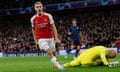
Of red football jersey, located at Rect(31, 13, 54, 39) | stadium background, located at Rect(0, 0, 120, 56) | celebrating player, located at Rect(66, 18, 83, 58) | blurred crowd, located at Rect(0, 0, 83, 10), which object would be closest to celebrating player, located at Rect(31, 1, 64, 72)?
red football jersey, located at Rect(31, 13, 54, 39)

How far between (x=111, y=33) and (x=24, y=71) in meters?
24.9

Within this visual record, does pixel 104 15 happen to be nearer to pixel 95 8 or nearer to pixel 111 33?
pixel 95 8

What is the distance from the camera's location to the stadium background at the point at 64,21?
129 ft

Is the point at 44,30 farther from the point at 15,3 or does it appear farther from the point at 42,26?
the point at 15,3

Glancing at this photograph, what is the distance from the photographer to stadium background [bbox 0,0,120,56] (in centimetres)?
3931

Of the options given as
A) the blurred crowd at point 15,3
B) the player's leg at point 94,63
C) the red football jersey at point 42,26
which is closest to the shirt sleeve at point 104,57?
the player's leg at point 94,63

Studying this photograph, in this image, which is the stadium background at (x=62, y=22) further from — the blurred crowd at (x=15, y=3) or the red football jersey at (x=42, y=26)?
the red football jersey at (x=42, y=26)

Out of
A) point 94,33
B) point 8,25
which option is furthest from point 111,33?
point 8,25

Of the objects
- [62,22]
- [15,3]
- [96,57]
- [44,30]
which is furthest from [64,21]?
[44,30]

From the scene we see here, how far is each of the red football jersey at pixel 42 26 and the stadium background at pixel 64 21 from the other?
71.2 ft

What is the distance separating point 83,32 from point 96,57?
26919 mm

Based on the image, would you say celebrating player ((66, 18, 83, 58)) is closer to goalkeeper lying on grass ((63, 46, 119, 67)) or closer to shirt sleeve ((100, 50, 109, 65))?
goalkeeper lying on grass ((63, 46, 119, 67))

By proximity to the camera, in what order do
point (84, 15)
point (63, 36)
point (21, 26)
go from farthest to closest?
point (21, 26) < point (84, 15) < point (63, 36)

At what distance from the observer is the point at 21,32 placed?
4788 cm
